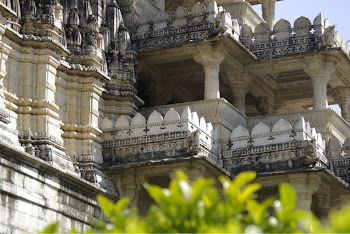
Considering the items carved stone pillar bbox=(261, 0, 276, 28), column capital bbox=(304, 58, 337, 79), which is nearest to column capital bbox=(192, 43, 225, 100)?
column capital bbox=(304, 58, 337, 79)

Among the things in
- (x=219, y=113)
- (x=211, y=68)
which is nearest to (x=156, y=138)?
(x=219, y=113)

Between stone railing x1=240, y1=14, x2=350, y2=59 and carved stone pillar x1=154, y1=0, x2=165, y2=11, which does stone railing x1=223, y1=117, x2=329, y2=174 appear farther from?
carved stone pillar x1=154, y1=0, x2=165, y2=11

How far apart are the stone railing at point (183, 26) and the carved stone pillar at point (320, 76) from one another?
2.52m

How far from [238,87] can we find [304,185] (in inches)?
227

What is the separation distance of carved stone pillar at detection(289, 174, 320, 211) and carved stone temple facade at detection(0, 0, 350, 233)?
1.3 inches

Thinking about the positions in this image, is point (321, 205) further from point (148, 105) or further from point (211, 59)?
point (148, 105)

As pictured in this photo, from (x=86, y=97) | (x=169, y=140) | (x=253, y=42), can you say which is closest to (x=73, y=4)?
(x=86, y=97)

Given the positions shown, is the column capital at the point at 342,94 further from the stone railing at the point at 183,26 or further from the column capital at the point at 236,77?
the stone railing at the point at 183,26

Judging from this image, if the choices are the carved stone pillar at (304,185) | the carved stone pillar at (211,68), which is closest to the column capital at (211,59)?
the carved stone pillar at (211,68)

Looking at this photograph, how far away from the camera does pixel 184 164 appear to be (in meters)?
24.1

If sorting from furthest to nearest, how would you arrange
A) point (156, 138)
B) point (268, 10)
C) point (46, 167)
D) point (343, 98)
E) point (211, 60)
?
point (268, 10) → point (343, 98) → point (211, 60) → point (156, 138) → point (46, 167)

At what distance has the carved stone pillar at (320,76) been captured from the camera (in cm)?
2866

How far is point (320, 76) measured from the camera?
28.9 m

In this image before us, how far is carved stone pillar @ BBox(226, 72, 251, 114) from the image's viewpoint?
1172 inches
